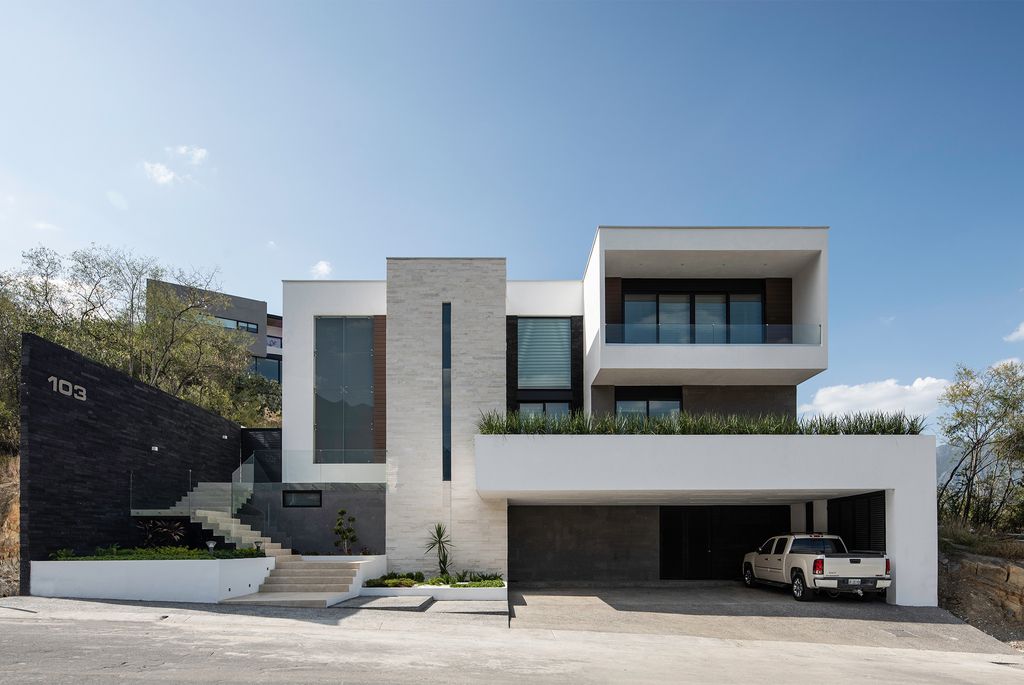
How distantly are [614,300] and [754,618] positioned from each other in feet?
33.4

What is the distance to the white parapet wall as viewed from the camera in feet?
55.2

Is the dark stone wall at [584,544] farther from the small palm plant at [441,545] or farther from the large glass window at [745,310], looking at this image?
the large glass window at [745,310]

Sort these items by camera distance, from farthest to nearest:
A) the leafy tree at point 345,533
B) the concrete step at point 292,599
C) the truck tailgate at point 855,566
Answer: the leafy tree at point 345,533 → the truck tailgate at point 855,566 → the concrete step at point 292,599

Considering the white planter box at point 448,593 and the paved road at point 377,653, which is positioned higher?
the paved road at point 377,653

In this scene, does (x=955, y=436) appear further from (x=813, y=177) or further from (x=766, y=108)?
(x=766, y=108)

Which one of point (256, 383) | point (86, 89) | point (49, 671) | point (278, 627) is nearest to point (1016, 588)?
point (278, 627)

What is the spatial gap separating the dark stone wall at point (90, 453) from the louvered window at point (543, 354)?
963 cm

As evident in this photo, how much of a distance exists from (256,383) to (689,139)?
2916 centimetres

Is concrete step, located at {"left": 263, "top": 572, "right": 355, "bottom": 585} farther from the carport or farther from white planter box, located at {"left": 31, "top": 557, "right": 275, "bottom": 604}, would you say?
the carport

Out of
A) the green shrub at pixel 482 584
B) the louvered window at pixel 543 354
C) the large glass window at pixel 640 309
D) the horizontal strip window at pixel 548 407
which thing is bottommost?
the green shrub at pixel 482 584

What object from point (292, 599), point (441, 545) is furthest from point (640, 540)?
point (292, 599)

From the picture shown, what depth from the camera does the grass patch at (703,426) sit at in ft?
56.6

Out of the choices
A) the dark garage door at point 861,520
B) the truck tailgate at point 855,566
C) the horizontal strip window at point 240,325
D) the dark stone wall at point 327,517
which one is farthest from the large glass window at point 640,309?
the horizontal strip window at point 240,325

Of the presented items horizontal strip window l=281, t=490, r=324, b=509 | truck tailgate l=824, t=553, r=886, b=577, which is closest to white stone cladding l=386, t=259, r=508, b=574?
horizontal strip window l=281, t=490, r=324, b=509
